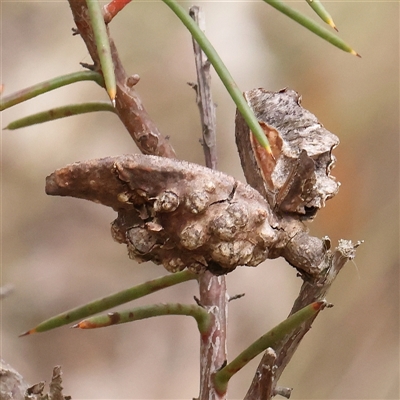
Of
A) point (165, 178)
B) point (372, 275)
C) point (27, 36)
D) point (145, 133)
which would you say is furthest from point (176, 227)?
point (27, 36)

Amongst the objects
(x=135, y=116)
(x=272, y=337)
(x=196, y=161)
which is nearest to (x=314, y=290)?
(x=272, y=337)

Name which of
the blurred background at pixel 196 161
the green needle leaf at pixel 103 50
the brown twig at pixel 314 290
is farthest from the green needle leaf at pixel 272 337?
the blurred background at pixel 196 161

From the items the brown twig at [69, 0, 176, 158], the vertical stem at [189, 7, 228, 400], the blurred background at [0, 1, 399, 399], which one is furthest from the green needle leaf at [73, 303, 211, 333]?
the blurred background at [0, 1, 399, 399]

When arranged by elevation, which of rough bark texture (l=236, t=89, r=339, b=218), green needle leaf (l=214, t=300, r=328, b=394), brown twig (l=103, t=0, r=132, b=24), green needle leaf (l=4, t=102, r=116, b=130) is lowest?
green needle leaf (l=214, t=300, r=328, b=394)

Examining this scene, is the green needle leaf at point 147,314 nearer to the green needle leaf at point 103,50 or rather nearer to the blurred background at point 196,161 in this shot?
the green needle leaf at point 103,50

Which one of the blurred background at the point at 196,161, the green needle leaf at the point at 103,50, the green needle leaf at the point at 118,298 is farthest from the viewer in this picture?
the blurred background at the point at 196,161

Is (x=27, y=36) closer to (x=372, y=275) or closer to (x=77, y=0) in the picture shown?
(x=77, y=0)

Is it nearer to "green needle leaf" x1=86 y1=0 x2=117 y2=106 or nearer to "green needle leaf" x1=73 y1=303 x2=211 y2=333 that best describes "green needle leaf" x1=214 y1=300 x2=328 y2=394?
"green needle leaf" x1=73 y1=303 x2=211 y2=333
